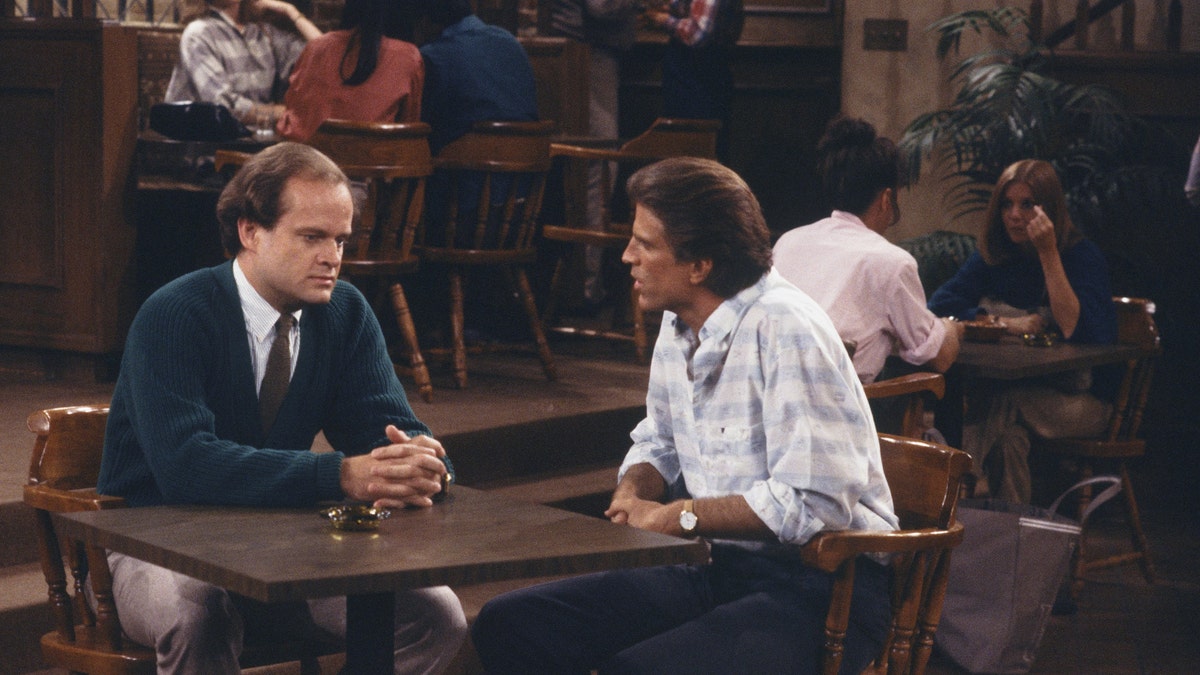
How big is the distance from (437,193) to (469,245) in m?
0.23

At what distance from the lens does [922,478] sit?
8.29ft

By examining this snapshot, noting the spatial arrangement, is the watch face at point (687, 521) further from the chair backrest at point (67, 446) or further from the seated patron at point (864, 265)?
the seated patron at point (864, 265)

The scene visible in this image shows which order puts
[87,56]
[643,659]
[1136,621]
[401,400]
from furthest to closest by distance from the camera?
[87,56]
[1136,621]
[401,400]
[643,659]

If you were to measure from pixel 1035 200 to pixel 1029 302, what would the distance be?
0.34 metres

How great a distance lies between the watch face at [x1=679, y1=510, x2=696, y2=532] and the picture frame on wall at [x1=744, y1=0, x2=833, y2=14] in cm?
577

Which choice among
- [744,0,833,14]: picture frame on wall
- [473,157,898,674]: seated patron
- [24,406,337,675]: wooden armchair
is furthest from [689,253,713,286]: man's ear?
[744,0,833,14]: picture frame on wall

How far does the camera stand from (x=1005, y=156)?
593cm

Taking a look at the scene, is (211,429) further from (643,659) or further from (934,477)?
(934,477)

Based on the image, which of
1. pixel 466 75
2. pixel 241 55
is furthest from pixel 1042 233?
pixel 241 55

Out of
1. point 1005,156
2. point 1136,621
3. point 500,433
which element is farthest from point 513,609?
point 1005,156

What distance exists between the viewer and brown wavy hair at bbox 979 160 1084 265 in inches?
174

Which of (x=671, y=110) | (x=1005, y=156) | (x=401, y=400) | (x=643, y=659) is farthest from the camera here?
(x=671, y=110)

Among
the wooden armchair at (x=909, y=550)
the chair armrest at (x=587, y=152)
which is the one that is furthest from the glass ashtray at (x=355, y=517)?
the chair armrest at (x=587, y=152)

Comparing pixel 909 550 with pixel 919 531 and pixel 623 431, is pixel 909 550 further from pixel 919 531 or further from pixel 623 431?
pixel 623 431
